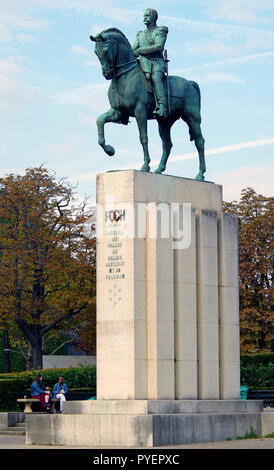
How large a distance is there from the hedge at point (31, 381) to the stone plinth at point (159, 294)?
15.8m

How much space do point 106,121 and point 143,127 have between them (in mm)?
1036

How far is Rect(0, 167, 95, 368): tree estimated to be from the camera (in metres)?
53.7

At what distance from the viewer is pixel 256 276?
59.8 meters

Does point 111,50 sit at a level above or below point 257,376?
above

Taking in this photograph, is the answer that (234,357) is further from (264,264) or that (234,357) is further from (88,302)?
(264,264)

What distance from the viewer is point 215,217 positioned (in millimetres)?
27312

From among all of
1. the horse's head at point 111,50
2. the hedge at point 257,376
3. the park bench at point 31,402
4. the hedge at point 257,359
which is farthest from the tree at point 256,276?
the horse's head at point 111,50

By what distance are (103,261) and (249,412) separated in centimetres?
598

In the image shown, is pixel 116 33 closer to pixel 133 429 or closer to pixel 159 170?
pixel 159 170

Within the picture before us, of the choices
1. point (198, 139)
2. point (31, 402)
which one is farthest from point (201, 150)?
point (31, 402)

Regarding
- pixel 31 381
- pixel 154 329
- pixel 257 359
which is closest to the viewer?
pixel 154 329

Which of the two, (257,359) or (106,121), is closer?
(106,121)

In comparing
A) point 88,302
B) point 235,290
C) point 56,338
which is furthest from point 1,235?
point 235,290

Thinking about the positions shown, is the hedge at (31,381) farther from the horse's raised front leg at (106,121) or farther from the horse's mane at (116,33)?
the horse's mane at (116,33)
